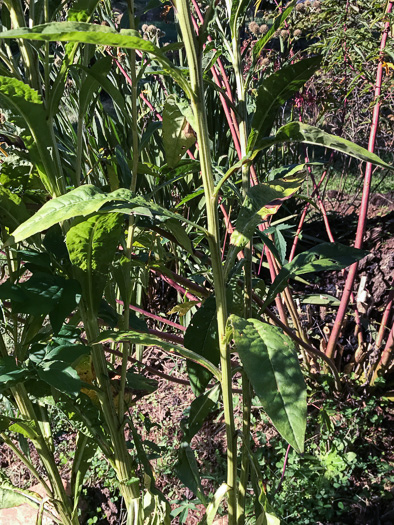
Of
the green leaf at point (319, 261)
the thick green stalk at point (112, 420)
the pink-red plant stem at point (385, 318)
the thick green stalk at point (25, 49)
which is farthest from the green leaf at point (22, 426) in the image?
the pink-red plant stem at point (385, 318)

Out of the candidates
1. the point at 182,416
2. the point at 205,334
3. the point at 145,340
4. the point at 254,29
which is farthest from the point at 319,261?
the point at 254,29

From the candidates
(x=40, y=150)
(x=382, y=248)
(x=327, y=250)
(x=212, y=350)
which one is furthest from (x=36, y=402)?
(x=382, y=248)

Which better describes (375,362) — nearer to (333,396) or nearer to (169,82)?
(333,396)

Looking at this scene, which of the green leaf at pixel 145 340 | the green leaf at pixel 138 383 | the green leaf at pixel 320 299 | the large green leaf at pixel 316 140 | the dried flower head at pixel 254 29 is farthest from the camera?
the green leaf at pixel 320 299

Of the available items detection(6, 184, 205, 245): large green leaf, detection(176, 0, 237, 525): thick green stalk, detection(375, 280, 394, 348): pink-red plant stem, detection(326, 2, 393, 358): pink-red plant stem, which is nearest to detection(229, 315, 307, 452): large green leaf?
A: detection(176, 0, 237, 525): thick green stalk

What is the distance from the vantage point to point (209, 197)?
0.79 m

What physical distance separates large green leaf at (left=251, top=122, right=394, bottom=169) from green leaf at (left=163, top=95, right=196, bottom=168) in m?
0.21

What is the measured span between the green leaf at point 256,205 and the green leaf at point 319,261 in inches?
6.9

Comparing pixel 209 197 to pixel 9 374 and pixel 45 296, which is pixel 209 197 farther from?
pixel 9 374

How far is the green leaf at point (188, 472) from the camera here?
107 centimetres

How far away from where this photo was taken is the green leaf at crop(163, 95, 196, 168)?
0.98m

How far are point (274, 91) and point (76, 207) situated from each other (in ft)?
1.25

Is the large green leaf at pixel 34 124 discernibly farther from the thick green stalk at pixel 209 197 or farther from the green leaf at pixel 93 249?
the thick green stalk at pixel 209 197

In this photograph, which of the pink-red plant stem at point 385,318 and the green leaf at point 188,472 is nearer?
the green leaf at point 188,472
